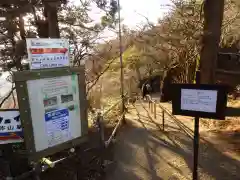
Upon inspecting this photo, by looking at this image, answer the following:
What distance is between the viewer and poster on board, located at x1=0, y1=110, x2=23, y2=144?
301cm

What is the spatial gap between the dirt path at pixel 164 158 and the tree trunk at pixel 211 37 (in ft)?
6.57

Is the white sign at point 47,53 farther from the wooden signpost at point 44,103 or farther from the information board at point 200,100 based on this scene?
the information board at point 200,100

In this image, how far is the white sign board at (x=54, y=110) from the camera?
9.92ft

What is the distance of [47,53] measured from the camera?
3139mm

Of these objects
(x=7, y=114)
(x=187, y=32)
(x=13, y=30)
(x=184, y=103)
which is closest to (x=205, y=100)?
(x=184, y=103)

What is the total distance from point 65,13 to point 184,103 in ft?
21.7

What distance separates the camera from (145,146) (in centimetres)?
637

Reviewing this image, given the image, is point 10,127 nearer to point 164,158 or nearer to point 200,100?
point 200,100

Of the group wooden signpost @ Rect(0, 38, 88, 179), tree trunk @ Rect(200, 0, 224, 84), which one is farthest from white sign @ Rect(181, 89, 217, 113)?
tree trunk @ Rect(200, 0, 224, 84)

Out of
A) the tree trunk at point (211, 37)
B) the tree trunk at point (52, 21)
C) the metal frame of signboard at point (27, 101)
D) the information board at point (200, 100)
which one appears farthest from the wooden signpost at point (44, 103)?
the tree trunk at point (211, 37)

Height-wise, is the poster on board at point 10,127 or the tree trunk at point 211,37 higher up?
the tree trunk at point 211,37

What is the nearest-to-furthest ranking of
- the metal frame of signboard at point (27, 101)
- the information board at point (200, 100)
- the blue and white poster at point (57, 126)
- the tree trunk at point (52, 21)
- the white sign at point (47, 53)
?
1. the metal frame of signboard at point (27, 101)
2. the white sign at point (47, 53)
3. the blue and white poster at point (57, 126)
4. the information board at point (200, 100)
5. the tree trunk at point (52, 21)

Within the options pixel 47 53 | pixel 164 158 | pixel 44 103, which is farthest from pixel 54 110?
pixel 164 158

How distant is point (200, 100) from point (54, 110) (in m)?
2.11
